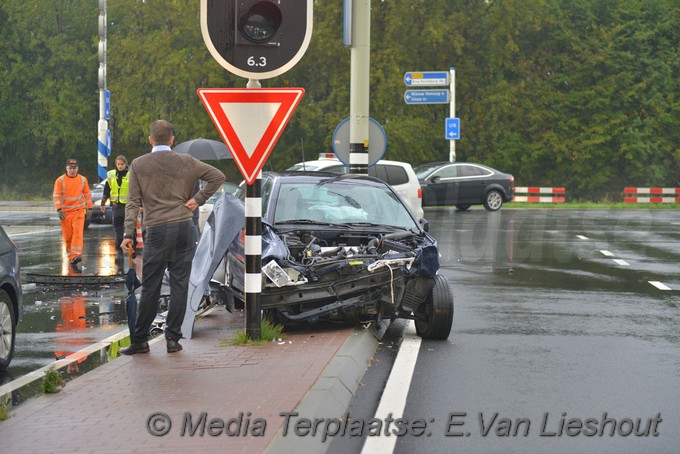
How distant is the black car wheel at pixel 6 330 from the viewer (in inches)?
335

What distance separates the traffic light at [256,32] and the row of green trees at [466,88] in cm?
4055

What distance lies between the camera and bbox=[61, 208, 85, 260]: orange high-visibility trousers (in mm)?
17109

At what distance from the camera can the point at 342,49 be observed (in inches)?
1971

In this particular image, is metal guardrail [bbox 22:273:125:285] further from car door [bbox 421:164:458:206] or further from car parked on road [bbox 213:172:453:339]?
car door [bbox 421:164:458:206]

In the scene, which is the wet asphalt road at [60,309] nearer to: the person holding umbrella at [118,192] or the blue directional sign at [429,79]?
the person holding umbrella at [118,192]

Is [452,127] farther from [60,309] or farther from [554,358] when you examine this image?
[554,358]

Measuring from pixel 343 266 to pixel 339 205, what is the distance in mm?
1663

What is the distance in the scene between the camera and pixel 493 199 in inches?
1415

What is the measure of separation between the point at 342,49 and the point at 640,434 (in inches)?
1755

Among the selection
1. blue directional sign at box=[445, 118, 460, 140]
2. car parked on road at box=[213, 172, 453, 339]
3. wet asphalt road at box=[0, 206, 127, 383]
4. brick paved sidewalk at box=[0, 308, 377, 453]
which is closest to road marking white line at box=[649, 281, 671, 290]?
car parked on road at box=[213, 172, 453, 339]

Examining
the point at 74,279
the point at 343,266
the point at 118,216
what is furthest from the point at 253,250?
the point at 118,216

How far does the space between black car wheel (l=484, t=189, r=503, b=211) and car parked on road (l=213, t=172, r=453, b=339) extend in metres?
25.0

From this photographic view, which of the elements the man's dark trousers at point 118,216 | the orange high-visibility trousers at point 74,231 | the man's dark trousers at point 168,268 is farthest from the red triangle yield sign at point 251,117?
the man's dark trousers at point 118,216

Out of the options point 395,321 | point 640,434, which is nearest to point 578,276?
point 395,321
